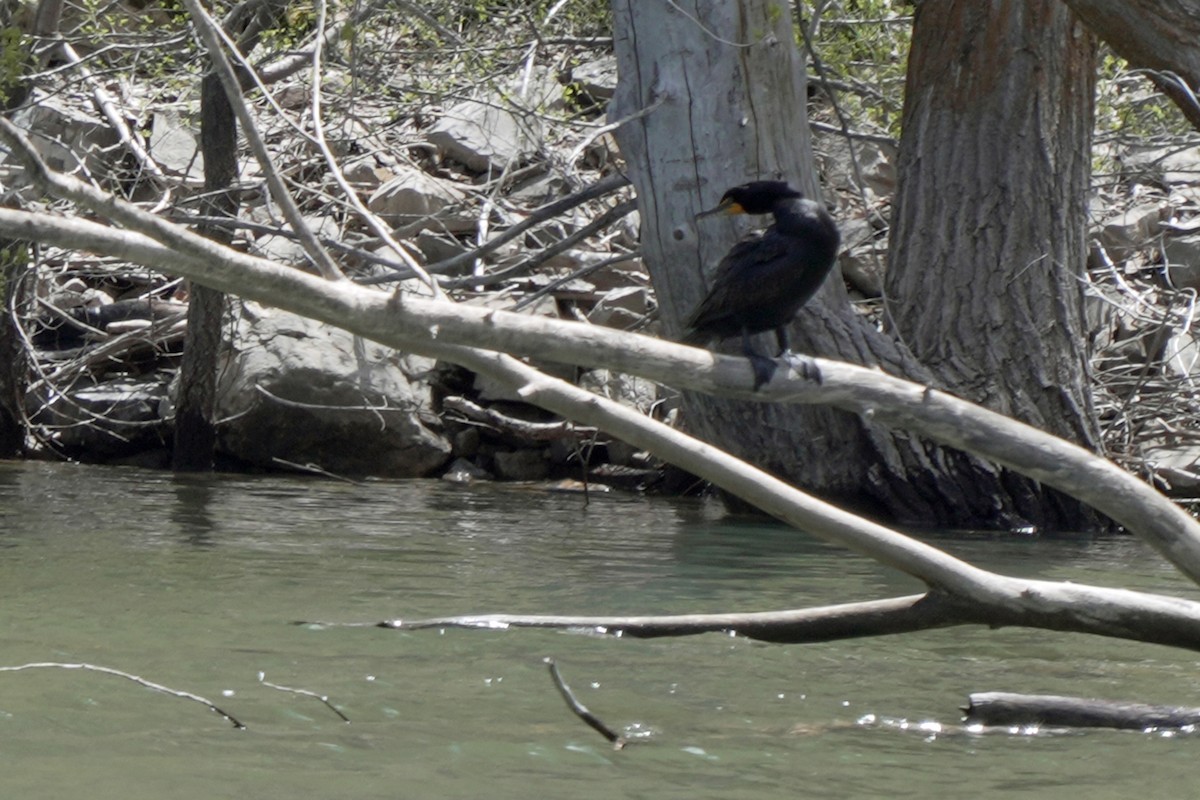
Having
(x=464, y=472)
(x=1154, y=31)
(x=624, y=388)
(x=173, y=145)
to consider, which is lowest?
(x=464, y=472)

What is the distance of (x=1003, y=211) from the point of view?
827cm

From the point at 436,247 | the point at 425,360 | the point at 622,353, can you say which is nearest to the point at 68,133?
the point at 436,247

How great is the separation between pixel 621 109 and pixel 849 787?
488 centimetres

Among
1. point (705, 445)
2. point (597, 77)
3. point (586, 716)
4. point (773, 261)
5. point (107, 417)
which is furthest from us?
point (597, 77)

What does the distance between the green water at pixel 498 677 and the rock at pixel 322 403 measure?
273 centimetres

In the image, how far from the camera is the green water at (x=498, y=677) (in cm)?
320

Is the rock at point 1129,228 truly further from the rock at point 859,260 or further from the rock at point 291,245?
the rock at point 291,245

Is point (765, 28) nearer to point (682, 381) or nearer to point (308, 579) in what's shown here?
point (308, 579)

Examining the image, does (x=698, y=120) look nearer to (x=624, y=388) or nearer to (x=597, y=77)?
(x=624, y=388)

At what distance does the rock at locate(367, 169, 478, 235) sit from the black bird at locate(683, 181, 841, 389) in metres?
5.78

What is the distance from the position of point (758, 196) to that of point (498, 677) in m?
1.98

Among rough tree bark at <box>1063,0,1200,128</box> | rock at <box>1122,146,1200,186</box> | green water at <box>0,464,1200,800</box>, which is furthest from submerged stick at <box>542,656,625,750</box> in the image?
rock at <box>1122,146,1200,186</box>

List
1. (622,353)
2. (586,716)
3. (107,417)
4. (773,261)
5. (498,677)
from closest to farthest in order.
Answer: (622,353)
(586,716)
(498,677)
(773,261)
(107,417)

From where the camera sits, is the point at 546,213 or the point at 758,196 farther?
the point at 546,213
